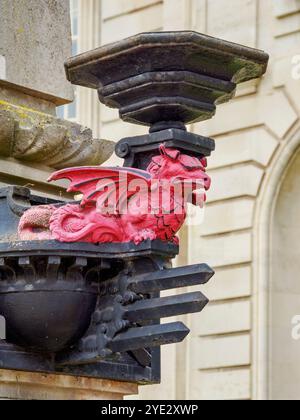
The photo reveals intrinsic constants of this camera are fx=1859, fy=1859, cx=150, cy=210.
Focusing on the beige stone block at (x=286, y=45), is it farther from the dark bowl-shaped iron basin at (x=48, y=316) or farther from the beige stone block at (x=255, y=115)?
the dark bowl-shaped iron basin at (x=48, y=316)

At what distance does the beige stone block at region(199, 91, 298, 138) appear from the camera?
64.1 feet

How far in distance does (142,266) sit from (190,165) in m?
0.40

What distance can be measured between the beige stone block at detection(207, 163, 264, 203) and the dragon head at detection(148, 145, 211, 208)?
1298 cm

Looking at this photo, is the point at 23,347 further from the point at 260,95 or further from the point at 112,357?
the point at 260,95

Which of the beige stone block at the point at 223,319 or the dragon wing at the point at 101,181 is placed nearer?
the dragon wing at the point at 101,181

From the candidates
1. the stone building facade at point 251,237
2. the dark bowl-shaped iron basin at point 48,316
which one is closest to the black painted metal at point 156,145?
the dark bowl-shaped iron basin at point 48,316

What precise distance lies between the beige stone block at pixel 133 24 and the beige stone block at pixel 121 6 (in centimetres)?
6

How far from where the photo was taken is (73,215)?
22.1 ft

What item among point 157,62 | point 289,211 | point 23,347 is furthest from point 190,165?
point 289,211

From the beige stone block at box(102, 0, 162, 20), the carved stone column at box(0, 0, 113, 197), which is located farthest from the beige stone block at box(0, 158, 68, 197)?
the beige stone block at box(102, 0, 162, 20)

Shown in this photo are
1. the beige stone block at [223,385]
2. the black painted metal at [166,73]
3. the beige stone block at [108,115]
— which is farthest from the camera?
the beige stone block at [108,115]

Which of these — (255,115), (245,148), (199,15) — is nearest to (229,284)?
(245,148)

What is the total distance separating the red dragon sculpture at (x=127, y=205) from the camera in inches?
260

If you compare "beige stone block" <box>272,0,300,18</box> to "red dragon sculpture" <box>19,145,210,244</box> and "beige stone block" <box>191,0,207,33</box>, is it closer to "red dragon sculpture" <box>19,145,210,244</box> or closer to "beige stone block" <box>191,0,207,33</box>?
"beige stone block" <box>191,0,207,33</box>
